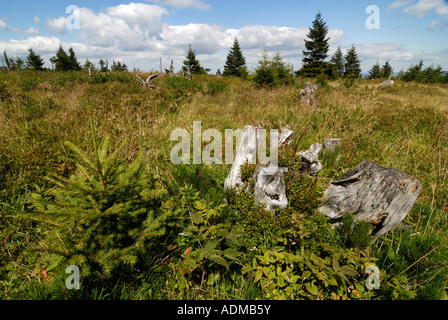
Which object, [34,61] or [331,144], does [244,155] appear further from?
[34,61]

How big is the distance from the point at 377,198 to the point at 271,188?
1092 millimetres

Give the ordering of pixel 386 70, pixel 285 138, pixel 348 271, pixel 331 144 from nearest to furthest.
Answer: pixel 348 271 → pixel 285 138 → pixel 331 144 → pixel 386 70

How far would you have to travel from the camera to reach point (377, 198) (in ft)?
7.16

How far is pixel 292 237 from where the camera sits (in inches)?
80.5

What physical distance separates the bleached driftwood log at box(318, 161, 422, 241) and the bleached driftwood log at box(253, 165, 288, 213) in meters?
0.51

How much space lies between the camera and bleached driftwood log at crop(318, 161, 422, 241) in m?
2.14

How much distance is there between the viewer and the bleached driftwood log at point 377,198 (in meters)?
2.14

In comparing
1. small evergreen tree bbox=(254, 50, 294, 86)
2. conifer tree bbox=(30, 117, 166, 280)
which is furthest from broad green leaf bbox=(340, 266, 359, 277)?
small evergreen tree bbox=(254, 50, 294, 86)

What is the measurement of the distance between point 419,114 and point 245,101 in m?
5.55

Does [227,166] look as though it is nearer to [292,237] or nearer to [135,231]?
[292,237]

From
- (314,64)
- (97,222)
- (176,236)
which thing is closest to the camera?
(97,222)

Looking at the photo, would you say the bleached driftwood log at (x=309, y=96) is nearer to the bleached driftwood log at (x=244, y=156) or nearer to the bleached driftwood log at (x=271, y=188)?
the bleached driftwood log at (x=244, y=156)

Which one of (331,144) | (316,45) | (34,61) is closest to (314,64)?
(316,45)
